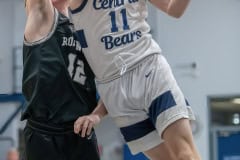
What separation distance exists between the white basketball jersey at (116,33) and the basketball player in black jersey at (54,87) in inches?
4.3

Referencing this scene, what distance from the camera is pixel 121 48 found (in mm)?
1099

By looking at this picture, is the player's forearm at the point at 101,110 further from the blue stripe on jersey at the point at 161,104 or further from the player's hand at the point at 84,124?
the blue stripe on jersey at the point at 161,104

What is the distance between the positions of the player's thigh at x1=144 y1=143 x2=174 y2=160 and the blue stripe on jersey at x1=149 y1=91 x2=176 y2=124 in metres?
0.09

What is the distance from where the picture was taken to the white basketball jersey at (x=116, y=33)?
110 centimetres

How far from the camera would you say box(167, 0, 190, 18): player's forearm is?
1.03m

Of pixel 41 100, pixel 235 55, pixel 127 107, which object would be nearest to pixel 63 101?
pixel 41 100

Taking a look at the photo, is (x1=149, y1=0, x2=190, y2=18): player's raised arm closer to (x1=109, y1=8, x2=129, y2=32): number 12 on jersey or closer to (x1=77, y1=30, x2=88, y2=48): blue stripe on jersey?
(x1=109, y1=8, x2=129, y2=32): number 12 on jersey

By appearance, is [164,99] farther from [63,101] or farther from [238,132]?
[238,132]

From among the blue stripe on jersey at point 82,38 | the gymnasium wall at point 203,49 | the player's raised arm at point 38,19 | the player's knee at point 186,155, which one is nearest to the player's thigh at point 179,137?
the player's knee at point 186,155

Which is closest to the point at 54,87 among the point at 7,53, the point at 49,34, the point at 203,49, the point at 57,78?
the point at 57,78

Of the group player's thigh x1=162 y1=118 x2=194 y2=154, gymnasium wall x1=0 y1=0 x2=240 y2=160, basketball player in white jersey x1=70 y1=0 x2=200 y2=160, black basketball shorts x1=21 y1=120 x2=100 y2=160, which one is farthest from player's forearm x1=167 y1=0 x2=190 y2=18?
gymnasium wall x1=0 y1=0 x2=240 y2=160

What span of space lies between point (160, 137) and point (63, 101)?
267 mm

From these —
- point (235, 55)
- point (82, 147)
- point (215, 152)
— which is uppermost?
point (82, 147)

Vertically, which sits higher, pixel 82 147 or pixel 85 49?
pixel 85 49
